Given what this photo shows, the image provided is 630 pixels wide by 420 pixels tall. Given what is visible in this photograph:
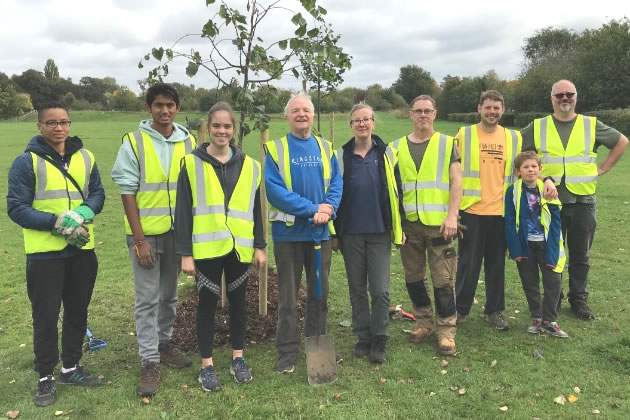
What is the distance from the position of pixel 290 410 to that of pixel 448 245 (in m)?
2.27

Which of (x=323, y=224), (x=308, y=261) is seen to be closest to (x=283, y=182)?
(x=323, y=224)

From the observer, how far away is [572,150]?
5.55 metres

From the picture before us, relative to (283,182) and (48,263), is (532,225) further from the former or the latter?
(48,263)

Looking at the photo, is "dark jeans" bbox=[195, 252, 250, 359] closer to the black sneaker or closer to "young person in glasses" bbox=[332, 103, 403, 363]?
the black sneaker

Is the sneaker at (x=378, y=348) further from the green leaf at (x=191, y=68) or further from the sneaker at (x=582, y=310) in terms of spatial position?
the green leaf at (x=191, y=68)

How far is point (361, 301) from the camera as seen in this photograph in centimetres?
490

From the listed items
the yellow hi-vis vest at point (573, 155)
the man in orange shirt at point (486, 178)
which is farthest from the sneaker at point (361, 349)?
the yellow hi-vis vest at point (573, 155)

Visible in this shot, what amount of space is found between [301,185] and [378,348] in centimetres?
182

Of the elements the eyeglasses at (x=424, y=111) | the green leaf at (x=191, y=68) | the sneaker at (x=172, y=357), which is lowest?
the sneaker at (x=172, y=357)

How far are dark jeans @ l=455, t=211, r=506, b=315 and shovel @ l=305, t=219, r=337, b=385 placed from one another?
186cm

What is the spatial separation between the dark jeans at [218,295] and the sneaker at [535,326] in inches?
126

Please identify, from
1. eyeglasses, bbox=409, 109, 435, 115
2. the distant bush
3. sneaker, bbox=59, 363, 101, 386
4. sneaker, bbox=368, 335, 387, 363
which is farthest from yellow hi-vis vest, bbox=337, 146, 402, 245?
the distant bush

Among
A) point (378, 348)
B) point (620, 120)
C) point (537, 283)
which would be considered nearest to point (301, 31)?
point (378, 348)

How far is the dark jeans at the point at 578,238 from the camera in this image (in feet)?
18.7
